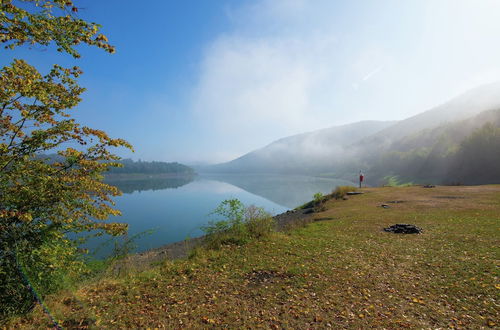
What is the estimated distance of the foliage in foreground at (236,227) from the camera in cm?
1390

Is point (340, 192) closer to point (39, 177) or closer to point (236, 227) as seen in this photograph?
point (236, 227)

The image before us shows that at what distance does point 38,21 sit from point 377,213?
24813mm

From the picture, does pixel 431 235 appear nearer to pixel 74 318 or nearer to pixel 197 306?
pixel 197 306

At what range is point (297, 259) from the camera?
1102cm

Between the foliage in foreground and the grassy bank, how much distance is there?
82 cm

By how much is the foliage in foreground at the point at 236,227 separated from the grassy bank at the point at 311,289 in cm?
82

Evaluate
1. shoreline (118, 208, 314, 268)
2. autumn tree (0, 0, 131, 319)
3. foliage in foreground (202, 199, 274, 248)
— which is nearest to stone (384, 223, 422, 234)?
shoreline (118, 208, 314, 268)

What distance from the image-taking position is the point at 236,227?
14.5 meters

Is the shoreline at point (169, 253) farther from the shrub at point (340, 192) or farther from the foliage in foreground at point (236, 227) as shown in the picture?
the shrub at point (340, 192)

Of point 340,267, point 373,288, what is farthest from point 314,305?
point 340,267

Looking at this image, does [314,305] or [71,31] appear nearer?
[71,31]

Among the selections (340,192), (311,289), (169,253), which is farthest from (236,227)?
(340,192)

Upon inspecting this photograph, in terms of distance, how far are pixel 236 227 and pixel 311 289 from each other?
706 centimetres

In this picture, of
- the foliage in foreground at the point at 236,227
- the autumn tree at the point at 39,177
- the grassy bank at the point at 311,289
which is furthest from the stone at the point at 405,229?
the autumn tree at the point at 39,177
